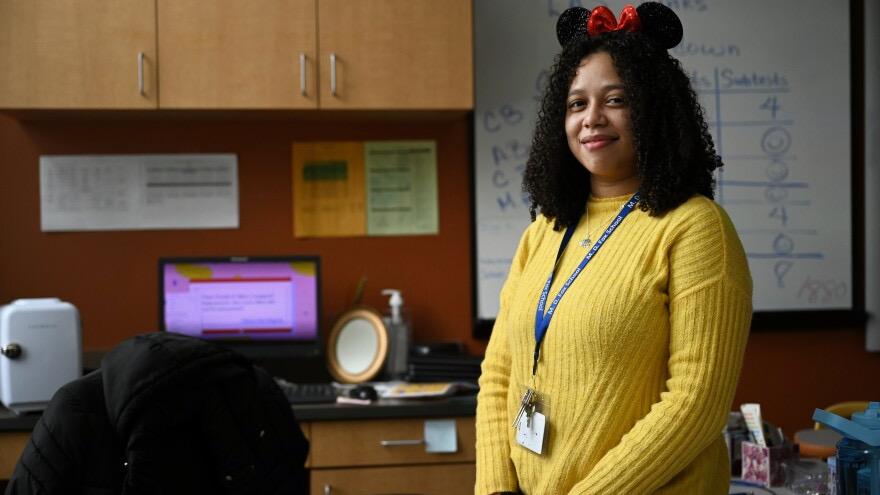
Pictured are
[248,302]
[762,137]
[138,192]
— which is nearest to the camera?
[248,302]

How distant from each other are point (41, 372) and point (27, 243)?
671 mm

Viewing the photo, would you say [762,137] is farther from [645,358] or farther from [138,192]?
[138,192]

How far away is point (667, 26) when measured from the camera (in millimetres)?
1584

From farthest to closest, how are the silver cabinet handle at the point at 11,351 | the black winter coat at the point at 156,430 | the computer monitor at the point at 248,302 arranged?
1. the computer monitor at the point at 248,302
2. the silver cabinet handle at the point at 11,351
3. the black winter coat at the point at 156,430

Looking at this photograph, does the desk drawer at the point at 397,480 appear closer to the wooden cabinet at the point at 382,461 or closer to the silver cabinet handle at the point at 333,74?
the wooden cabinet at the point at 382,461

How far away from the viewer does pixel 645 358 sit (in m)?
1.46

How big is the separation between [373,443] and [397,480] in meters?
0.13

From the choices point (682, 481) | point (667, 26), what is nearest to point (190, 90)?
point (667, 26)

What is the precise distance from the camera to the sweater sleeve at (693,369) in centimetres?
139

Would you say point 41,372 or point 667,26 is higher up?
point 667,26

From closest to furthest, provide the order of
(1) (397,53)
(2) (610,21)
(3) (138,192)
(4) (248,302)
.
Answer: (2) (610,21), (1) (397,53), (4) (248,302), (3) (138,192)

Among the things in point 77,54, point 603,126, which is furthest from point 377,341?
point 603,126

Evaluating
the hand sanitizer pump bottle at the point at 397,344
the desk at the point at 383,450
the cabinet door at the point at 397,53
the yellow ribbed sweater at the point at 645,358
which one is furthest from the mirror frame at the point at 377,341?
the yellow ribbed sweater at the point at 645,358

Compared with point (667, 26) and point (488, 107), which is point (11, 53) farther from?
point (667, 26)
